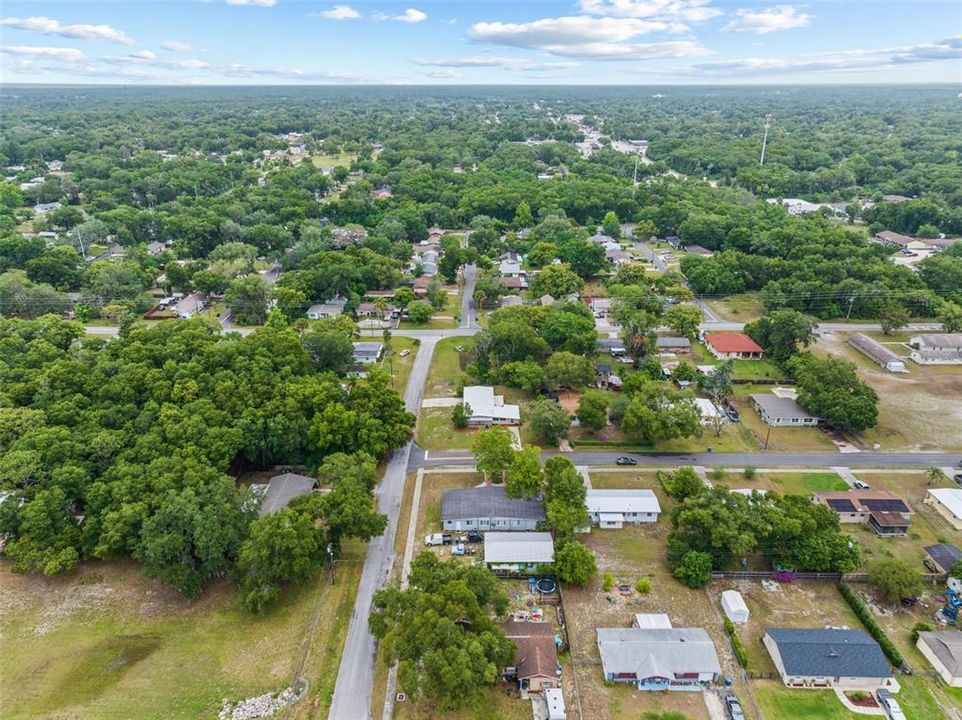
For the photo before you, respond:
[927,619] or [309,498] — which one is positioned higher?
[309,498]

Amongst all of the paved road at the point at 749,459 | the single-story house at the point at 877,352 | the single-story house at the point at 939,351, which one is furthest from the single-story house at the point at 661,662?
the single-story house at the point at 939,351

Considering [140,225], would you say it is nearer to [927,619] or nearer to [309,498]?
[309,498]

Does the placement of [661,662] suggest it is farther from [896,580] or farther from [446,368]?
[446,368]

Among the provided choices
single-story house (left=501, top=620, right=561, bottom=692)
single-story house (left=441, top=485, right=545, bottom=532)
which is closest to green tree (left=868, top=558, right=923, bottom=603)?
single-story house (left=501, top=620, right=561, bottom=692)

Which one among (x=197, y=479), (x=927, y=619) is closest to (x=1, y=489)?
A: (x=197, y=479)

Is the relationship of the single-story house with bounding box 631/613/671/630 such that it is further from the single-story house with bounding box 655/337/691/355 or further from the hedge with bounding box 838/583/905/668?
the single-story house with bounding box 655/337/691/355

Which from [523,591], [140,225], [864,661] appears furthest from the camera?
[140,225]

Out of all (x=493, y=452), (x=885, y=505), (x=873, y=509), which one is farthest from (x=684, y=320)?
(x=493, y=452)
